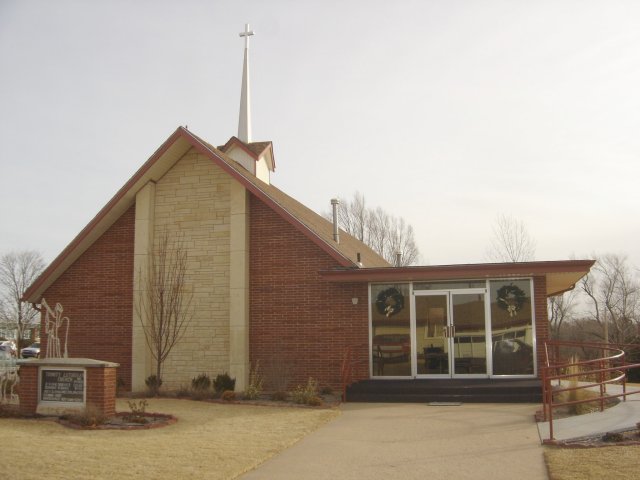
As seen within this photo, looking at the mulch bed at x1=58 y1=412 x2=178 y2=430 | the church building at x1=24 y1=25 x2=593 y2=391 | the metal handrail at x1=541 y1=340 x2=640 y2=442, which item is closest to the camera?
the metal handrail at x1=541 y1=340 x2=640 y2=442

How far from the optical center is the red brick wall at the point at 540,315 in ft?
49.9

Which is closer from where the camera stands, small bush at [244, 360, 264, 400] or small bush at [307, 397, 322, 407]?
small bush at [307, 397, 322, 407]

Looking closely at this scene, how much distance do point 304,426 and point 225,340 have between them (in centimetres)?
623

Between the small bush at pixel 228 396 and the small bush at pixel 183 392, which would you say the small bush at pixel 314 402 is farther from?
the small bush at pixel 183 392

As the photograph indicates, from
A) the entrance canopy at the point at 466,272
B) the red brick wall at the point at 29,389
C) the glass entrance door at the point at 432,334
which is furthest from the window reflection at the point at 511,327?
the red brick wall at the point at 29,389

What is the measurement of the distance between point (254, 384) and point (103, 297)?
16.5ft

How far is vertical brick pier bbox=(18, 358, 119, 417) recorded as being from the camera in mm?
11414

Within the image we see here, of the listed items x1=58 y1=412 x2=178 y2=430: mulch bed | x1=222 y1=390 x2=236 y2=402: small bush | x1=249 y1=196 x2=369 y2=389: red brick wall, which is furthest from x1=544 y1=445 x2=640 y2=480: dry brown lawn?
x1=249 y1=196 x2=369 y2=389: red brick wall

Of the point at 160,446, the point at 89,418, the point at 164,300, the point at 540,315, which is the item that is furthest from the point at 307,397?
the point at 540,315

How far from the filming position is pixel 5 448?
8.38 meters

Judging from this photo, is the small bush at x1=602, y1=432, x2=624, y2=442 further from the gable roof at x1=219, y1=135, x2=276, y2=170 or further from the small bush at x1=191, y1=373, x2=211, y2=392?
the gable roof at x1=219, y1=135, x2=276, y2=170

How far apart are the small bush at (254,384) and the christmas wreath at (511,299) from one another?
19.5 feet

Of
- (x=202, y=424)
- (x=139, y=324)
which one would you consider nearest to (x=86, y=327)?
(x=139, y=324)

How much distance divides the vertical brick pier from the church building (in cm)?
531
